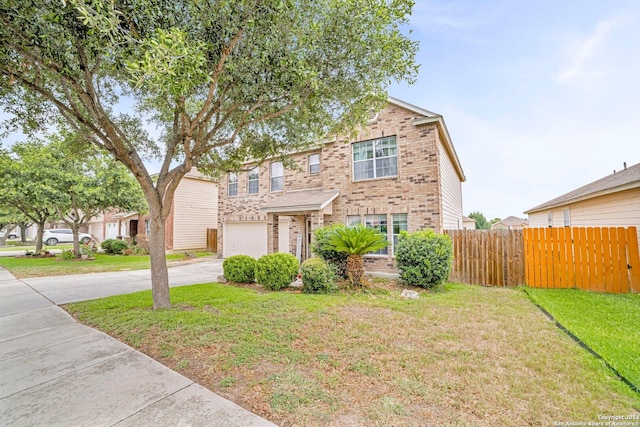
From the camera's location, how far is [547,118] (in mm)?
14453

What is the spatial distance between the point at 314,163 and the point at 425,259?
7419 millimetres

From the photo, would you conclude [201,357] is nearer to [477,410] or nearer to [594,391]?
[477,410]

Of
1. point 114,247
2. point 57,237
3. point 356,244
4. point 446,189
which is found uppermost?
point 446,189

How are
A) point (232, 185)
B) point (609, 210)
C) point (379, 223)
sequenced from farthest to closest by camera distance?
point (232, 185)
point (379, 223)
point (609, 210)

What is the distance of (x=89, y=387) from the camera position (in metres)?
3.05

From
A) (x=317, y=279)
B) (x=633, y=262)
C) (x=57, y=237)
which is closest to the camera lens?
(x=633, y=262)

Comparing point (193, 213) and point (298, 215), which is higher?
→ point (193, 213)

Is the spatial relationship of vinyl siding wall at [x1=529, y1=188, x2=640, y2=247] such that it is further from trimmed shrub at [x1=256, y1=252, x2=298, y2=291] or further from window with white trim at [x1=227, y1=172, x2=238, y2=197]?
window with white trim at [x1=227, y1=172, x2=238, y2=197]

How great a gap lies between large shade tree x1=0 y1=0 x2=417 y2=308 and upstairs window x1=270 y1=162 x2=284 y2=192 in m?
6.91

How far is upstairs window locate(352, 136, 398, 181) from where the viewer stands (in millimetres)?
11164

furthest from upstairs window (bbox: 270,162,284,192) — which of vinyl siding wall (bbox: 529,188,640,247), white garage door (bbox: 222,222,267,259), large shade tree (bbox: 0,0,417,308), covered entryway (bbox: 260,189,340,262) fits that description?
vinyl siding wall (bbox: 529,188,640,247)

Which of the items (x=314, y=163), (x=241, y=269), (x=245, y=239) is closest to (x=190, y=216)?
(x=245, y=239)

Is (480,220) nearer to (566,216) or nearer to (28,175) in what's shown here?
(566,216)

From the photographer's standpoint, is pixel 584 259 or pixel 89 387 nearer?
pixel 89 387
